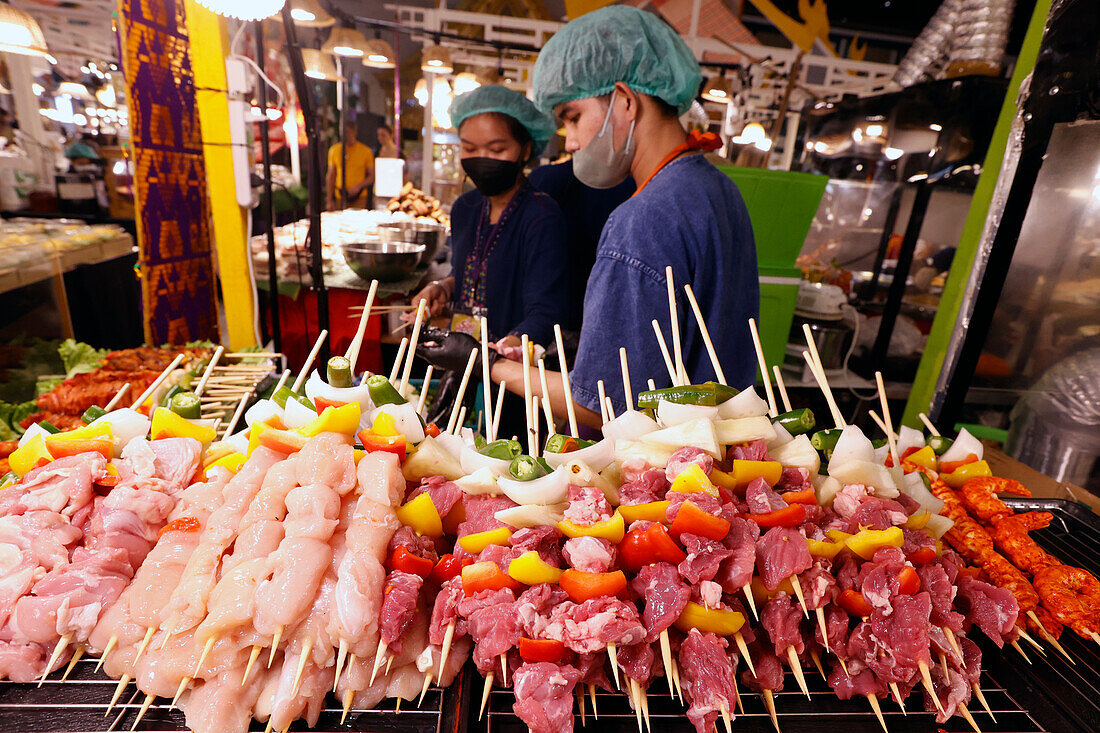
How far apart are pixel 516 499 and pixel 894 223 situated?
567 centimetres

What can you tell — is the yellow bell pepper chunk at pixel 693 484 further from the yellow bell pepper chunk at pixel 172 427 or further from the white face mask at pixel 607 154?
the white face mask at pixel 607 154

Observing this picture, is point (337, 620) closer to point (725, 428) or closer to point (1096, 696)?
point (725, 428)

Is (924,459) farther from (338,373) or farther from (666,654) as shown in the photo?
(338,373)

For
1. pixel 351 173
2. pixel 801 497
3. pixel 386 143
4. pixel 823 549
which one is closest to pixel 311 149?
pixel 801 497

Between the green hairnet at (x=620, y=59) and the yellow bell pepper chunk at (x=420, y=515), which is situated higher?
the green hairnet at (x=620, y=59)

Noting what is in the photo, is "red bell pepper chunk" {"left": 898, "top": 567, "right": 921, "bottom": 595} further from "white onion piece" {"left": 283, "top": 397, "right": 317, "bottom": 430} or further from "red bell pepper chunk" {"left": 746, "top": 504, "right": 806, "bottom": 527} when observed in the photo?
"white onion piece" {"left": 283, "top": 397, "right": 317, "bottom": 430}

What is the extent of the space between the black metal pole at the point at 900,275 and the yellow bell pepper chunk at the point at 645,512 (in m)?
5.05

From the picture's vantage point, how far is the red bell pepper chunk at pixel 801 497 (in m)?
1.41

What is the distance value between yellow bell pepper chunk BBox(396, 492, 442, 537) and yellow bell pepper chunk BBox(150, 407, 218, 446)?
826 millimetres

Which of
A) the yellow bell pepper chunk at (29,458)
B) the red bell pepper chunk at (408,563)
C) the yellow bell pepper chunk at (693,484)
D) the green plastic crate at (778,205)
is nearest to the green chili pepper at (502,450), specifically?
the red bell pepper chunk at (408,563)

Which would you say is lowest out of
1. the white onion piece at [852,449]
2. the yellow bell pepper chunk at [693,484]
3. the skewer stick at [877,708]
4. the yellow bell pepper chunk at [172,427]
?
the skewer stick at [877,708]

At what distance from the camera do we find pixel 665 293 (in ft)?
7.11

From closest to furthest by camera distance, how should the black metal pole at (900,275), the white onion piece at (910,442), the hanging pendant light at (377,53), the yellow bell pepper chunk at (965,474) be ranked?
the yellow bell pepper chunk at (965,474) → the white onion piece at (910,442) → the black metal pole at (900,275) → the hanging pendant light at (377,53)

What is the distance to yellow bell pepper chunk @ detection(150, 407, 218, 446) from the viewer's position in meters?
1.68
